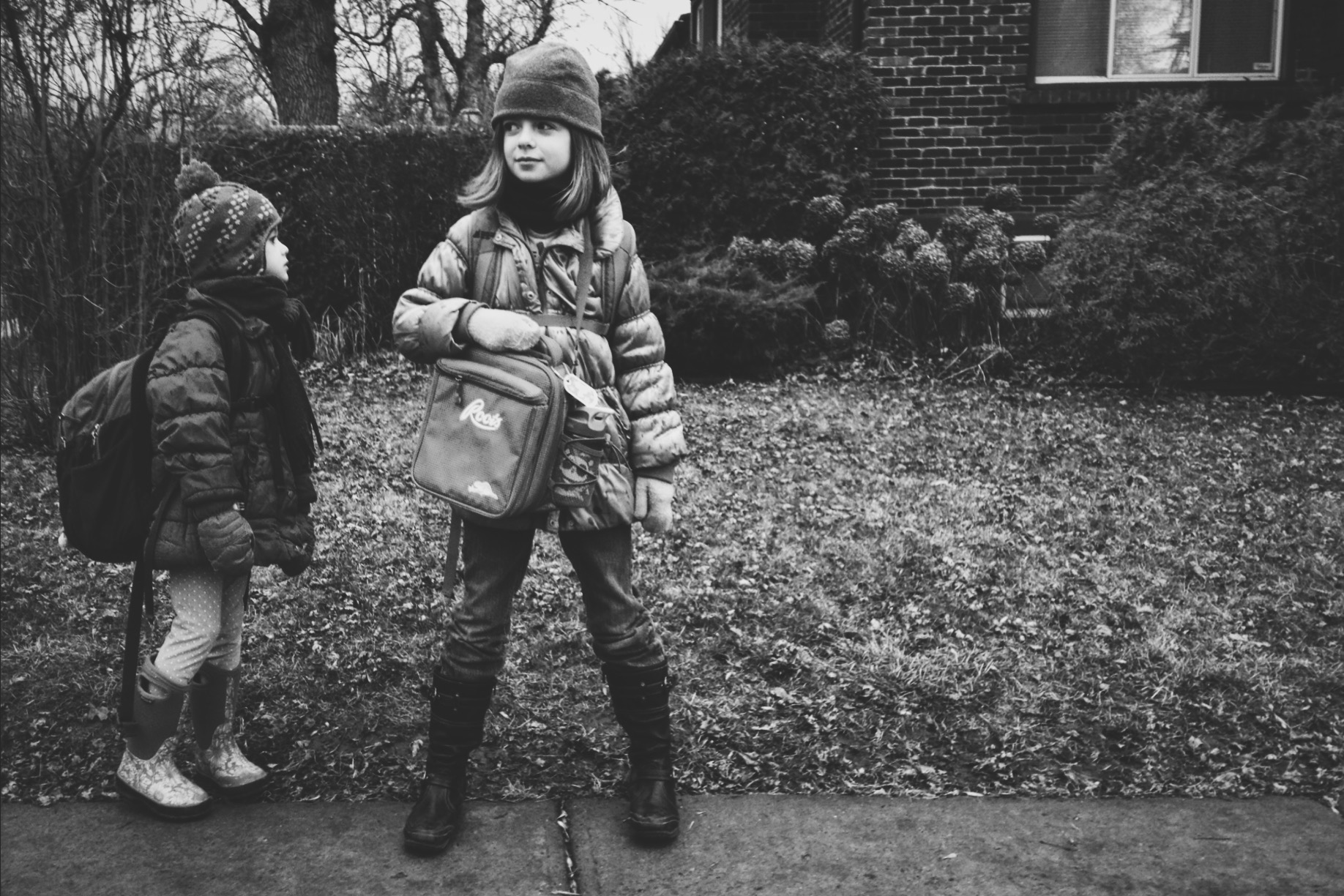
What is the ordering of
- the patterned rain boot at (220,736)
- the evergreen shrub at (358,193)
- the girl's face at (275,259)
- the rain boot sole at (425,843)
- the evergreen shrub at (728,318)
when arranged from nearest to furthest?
1. the rain boot sole at (425,843)
2. the girl's face at (275,259)
3. the patterned rain boot at (220,736)
4. the evergreen shrub at (728,318)
5. the evergreen shrub at (358,193)

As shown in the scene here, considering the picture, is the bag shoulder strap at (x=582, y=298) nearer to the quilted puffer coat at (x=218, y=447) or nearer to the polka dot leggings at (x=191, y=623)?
the quilted puffer coat at (x=218, y=447)

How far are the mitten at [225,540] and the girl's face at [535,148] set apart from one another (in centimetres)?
106

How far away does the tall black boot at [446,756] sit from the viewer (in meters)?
2.99

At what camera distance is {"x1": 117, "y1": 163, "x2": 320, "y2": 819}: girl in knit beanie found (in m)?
2.87

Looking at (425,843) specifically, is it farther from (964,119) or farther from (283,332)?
(964,119)

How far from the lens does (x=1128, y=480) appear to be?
21.5 ft

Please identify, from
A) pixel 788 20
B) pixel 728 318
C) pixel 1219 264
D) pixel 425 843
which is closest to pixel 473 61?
pixel 788 20

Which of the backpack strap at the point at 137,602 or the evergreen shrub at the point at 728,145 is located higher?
the evergreen shrub at the point at 728,145

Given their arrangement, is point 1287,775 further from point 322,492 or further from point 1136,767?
point 322,492

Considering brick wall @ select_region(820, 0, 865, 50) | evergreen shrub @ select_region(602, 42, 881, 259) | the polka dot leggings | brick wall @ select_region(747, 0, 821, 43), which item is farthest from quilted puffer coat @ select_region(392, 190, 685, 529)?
brick wall @ select_region(747, 0, 821, 43)

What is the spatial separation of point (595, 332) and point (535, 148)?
46cm

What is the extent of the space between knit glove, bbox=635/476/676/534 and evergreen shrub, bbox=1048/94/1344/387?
610 cm

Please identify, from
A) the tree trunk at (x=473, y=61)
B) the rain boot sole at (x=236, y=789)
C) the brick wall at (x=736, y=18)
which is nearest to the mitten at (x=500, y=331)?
the rain boot sole at (x=236, y=789)

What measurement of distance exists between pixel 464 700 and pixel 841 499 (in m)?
3.53
